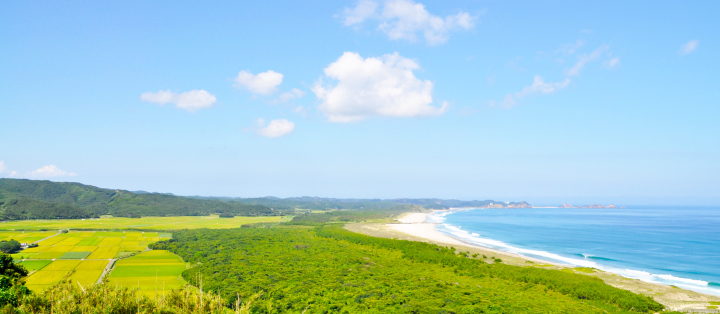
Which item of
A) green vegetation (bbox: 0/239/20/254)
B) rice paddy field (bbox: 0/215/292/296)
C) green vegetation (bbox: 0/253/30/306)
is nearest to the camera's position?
green vegetation (bbox: 0/253/30/306)

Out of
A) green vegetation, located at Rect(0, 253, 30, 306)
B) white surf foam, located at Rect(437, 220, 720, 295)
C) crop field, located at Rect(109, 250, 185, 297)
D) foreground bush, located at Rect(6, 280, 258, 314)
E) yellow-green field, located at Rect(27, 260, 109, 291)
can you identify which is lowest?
white surf foam, located at Rect(437, 220, 720, 295)

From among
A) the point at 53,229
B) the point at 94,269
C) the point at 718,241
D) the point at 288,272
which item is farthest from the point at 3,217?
the point at 718,241

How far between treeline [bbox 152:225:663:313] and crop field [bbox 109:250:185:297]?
265 cm

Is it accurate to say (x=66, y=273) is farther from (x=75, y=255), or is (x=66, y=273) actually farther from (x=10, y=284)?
(x=10, y=284)

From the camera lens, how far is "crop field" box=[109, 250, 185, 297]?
47734 mm

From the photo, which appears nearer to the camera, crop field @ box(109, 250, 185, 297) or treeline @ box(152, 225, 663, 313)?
treeline @ box(152, 225, 663, 313)

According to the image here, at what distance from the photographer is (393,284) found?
4241cm

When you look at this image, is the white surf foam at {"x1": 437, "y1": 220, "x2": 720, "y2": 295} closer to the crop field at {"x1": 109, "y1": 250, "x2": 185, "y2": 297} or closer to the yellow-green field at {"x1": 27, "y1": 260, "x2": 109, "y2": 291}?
the crop field at {"x1": 109, "y1": 250, "x2": 185, "y2": 297}

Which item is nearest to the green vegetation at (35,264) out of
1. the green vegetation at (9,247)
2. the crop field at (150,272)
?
the crop field at (150,272)

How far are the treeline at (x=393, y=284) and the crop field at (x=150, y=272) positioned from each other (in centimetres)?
265

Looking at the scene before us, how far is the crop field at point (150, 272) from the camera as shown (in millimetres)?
47734

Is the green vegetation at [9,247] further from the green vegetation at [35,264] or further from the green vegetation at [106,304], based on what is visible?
the green vegetation at [106,304]

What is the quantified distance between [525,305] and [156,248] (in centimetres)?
7783

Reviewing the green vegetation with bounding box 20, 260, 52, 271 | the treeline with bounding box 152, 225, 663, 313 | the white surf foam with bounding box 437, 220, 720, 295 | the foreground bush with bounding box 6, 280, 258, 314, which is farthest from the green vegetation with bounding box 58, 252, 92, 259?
the white surf foam with bounding box 437, 220, 720, 295
